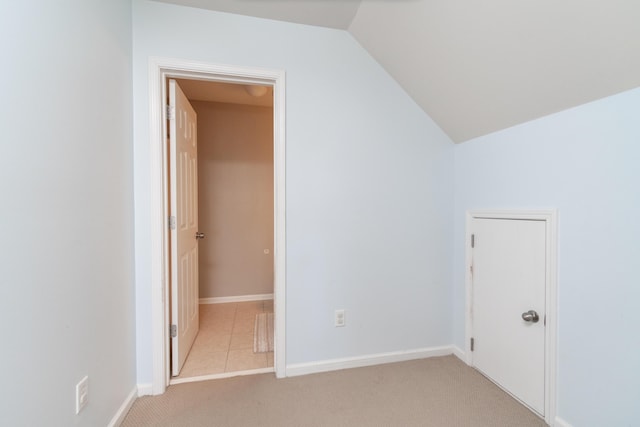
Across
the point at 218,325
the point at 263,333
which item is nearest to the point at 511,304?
the point at 263,333

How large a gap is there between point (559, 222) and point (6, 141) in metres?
2.29

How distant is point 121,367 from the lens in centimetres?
150

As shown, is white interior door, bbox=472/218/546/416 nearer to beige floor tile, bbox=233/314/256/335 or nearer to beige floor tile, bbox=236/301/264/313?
beige floor tile, bbox=233/314/256/335

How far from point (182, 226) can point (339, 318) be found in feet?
4.37

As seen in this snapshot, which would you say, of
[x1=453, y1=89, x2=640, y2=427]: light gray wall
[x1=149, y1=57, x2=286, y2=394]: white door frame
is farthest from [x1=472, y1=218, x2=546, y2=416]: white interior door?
[x1=149, y1=57, x2=286, y2=394]: white door frame

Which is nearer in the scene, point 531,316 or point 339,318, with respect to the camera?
point 531,316

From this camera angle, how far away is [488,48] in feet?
4.57

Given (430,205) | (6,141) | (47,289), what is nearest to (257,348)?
(47,289)

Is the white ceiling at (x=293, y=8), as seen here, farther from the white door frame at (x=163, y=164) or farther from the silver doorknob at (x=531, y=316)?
the silver doorknob at (x=531, y=316)

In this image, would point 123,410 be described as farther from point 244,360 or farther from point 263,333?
point 263,333

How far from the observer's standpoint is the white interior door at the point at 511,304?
4.92ft

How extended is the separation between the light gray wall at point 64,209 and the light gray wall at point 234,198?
181 centimetres

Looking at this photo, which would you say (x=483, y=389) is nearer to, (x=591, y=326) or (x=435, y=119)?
(x=591, y=326)

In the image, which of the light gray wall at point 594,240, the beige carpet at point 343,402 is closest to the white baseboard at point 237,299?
the beige carpet at point 343,402
